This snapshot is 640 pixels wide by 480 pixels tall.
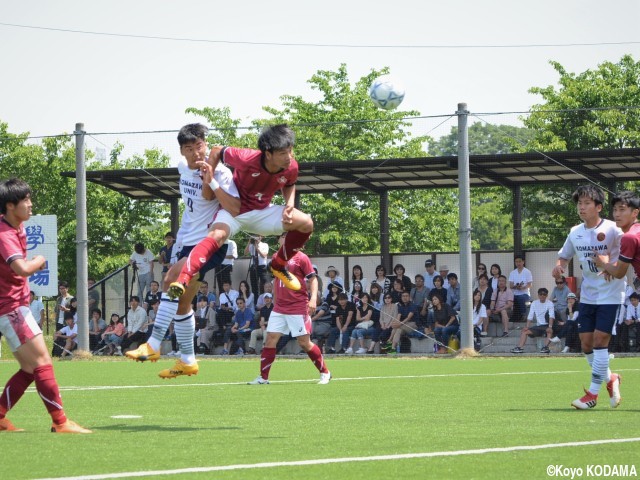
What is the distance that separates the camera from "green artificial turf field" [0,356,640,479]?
675cm

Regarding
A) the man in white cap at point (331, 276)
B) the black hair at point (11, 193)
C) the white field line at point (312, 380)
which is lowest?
the white field line at point (312, 380)

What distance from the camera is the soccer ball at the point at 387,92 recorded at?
24766 mm

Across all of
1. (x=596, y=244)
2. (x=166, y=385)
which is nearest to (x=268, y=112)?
(x=166, y=385)

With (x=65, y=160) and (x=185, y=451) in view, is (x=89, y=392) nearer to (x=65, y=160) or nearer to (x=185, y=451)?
(x=185, y=451)

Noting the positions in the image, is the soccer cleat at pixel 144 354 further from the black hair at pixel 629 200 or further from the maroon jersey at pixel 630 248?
the black hair at pixel 629 200

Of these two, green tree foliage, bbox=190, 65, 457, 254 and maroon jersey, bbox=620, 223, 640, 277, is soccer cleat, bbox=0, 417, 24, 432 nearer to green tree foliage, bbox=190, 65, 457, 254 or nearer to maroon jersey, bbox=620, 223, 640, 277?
maroon jersey, bbox=620, 223, 640, 277

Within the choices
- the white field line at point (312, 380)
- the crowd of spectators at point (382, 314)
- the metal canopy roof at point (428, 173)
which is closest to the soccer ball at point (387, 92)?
the metal canopy roof at point (428, 173)

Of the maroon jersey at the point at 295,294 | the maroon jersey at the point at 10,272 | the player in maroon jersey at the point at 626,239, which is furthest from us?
the maroon jersey at the point at 295,294

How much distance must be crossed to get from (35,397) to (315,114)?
152 feet

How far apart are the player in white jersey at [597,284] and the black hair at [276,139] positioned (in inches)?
127

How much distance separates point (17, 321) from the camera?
28.6 feet

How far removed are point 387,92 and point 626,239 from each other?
A: 14.5 m

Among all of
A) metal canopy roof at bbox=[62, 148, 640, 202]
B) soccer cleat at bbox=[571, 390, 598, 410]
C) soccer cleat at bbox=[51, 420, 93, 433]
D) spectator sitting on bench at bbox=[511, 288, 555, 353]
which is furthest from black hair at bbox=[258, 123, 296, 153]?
metal canopy roof at bbox=[62, 148, 640, 202]

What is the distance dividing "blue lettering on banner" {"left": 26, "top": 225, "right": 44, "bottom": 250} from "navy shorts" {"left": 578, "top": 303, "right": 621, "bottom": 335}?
738 inches
